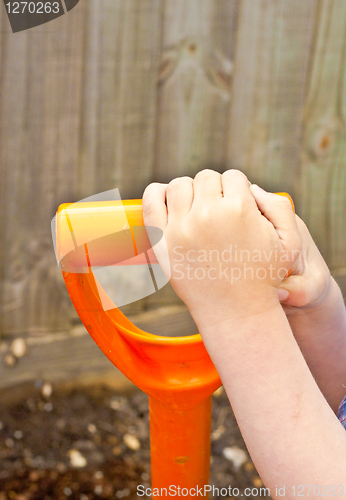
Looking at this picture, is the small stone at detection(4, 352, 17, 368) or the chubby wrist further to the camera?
the small stone at detection(4, 352, 17, 368)

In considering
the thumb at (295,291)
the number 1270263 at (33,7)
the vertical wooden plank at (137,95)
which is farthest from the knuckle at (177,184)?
the number 1270263 at (33,7)

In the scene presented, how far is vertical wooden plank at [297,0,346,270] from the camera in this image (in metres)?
1.51

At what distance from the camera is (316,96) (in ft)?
5.10

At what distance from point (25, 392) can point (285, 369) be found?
1.39m

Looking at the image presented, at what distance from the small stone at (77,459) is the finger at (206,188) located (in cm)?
124

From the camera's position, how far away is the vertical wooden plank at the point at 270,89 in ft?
4.79

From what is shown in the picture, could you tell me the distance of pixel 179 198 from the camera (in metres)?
0.59

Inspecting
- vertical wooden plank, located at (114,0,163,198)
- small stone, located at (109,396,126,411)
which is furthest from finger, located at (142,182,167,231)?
small stone, located at (109,396,126,411)

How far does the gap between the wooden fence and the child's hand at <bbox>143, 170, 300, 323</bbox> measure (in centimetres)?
99

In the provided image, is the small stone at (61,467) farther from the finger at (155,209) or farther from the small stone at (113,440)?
the finger at (155,209)

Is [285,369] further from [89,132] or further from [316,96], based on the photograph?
[316,96]

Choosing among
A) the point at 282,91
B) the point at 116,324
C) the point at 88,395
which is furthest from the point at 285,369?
the point at 88,395

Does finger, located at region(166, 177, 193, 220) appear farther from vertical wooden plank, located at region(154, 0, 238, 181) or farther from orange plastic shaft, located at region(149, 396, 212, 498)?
vertical wooden plank, located at region(154, 0, 238, 181)
